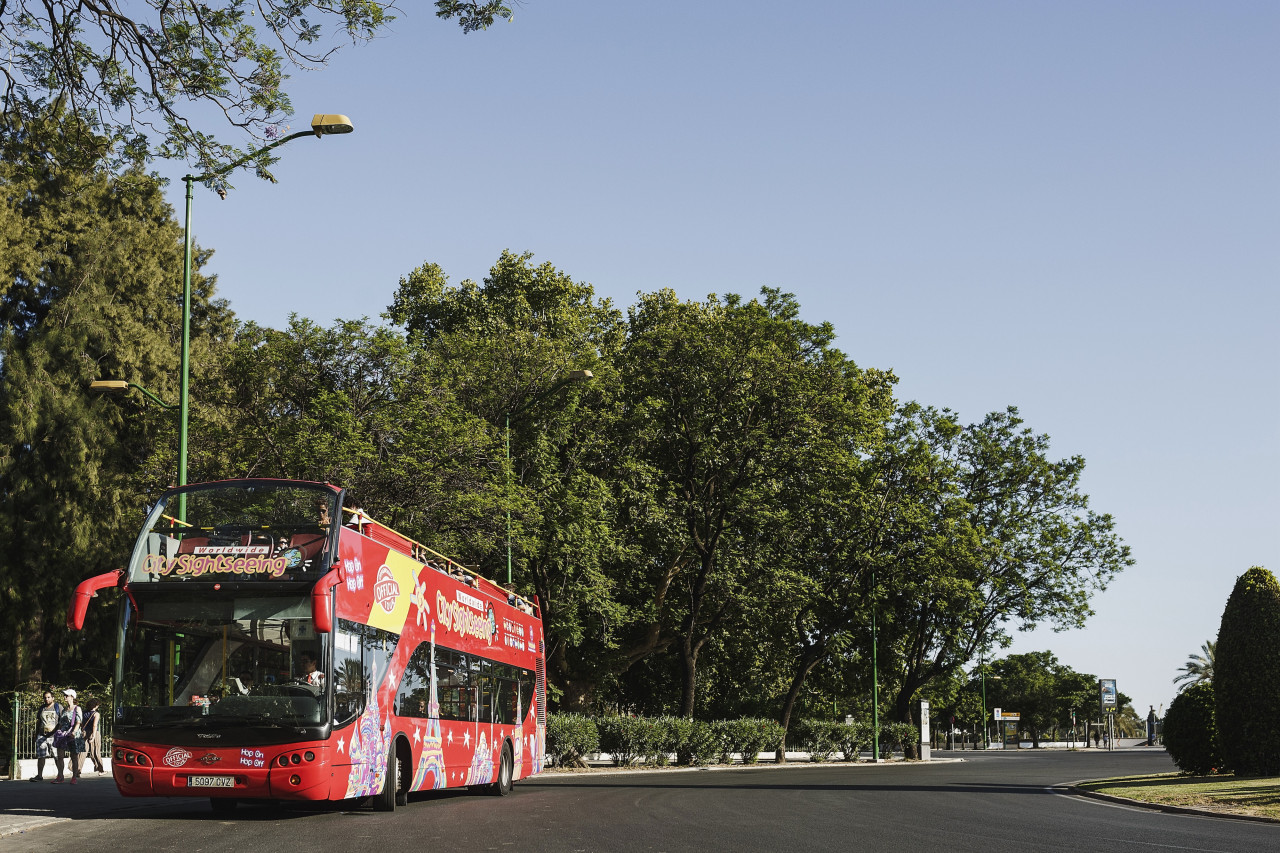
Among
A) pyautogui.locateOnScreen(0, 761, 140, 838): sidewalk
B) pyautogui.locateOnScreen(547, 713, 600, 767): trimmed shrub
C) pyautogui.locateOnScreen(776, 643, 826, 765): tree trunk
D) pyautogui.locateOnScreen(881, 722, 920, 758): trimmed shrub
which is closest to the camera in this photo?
pyautogui.locateOnScreen(0, 761, 140, 838): sidewalk

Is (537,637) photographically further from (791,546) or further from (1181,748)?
(791,546)

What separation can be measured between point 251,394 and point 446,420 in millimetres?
6177

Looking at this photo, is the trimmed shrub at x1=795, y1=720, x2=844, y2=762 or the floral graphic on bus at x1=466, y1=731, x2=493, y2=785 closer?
the floral graphic on bus at x1=466, y1=731, x2=493, y2=785

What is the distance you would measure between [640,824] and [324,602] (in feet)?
16.2

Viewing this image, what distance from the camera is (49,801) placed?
18406 millimetres

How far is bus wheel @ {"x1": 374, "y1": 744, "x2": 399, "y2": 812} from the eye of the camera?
53.6 ft

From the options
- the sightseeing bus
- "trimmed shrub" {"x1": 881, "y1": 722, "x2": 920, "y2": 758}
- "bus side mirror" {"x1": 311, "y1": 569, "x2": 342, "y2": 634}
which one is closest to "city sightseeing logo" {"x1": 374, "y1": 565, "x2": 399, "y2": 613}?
the sightseeing bus

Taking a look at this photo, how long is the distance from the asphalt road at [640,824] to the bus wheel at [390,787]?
26 centimetres

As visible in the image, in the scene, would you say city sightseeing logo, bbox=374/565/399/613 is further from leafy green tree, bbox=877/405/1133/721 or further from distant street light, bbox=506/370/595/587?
leafy green tree, bbox=877/405/1133/721

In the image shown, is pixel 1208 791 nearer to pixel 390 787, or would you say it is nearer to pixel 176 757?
pixel 390 787

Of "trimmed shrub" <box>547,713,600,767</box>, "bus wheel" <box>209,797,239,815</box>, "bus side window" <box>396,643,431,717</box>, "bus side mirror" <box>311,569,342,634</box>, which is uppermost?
"bus side mirror" <box>311,569,342,634</box>

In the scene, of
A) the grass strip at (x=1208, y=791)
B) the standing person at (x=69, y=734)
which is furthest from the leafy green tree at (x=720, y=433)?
the standing person at (x=69, y=734)

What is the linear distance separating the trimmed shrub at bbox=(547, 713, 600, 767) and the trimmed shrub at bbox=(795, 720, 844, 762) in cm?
2017

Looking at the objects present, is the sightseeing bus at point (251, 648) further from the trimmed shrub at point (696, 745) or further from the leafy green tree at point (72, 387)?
the trimmed shrub at point (696, 745)
